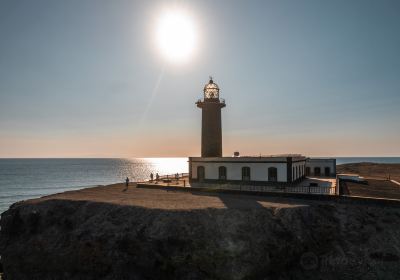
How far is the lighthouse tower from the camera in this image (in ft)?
105

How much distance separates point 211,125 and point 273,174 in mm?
9549

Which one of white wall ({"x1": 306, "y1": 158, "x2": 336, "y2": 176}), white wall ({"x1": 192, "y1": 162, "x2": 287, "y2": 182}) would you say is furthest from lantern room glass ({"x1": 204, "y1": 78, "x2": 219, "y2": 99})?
white wall ({"x1": 306, "y1": 158, "x2": 336, "y2": 176})

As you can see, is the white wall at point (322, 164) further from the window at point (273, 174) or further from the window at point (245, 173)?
the window at point (245, 173)

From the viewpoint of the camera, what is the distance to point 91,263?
16.9m

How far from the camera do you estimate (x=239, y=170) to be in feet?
91.5

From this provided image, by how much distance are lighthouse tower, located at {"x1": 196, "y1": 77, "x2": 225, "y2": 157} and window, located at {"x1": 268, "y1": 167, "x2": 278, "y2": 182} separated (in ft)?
24.0

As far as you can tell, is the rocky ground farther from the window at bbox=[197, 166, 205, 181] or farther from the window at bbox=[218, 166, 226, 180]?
the window at bbox=[197, 166, 205, 181]

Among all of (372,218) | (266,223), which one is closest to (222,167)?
(266,223)

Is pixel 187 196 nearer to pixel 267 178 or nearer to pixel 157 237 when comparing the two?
pixel 157 237

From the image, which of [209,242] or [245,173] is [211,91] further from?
[209,242]

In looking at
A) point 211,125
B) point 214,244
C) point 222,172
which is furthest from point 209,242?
point 211,125

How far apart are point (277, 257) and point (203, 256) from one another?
4375 mm

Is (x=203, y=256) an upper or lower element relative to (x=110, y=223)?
lower

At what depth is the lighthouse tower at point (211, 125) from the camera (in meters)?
31.9
